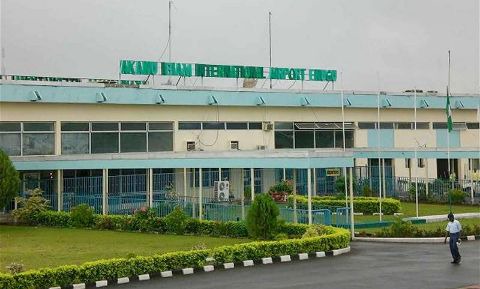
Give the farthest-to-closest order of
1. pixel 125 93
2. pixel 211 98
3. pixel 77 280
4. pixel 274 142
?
pixel 274 142 → pixel 211 98 → pixel 125 93 → pixel 77 280

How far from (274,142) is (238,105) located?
11.2ft

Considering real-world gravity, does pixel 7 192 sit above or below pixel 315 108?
below

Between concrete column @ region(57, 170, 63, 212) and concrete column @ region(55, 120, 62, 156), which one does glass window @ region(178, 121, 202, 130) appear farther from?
concrete column @ region(57, 170, 63, 212)

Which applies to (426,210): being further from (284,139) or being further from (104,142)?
(104,142)

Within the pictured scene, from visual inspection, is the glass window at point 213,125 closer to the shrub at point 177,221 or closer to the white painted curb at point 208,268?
the shrub at point 177,221

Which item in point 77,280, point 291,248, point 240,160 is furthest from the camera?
point 240,160

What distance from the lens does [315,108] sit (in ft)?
141

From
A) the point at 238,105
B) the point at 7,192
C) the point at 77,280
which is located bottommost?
the point at 77,280

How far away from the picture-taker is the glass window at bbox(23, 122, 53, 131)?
33969 millimetres

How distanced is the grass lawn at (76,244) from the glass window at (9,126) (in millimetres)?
7271

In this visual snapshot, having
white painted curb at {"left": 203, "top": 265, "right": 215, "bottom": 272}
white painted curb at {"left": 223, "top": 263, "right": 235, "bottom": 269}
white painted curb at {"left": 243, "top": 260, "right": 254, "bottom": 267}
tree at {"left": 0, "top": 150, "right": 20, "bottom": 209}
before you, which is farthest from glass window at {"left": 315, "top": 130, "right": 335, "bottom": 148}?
white painted curb at {"left": 203, "top": 265, "right": 215, "bottom": 272}

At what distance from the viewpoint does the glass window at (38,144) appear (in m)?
34.0

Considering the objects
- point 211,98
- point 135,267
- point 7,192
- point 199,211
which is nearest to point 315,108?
point 211,98

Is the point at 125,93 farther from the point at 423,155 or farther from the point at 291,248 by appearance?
the point at 291,248
